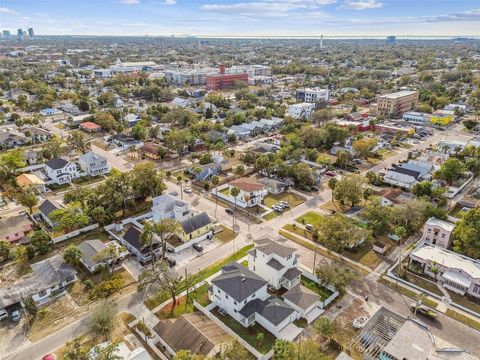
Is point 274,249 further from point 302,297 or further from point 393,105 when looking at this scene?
point 393,105

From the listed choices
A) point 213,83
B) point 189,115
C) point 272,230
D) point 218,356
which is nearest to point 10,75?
point 213,83

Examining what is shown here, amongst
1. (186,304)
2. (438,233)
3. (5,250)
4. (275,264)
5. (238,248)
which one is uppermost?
(275,264)

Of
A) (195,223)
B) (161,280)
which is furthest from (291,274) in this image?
(195,223)

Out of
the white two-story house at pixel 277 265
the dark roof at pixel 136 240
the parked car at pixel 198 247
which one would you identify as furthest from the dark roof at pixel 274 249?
the dark roof at pixel 136 240

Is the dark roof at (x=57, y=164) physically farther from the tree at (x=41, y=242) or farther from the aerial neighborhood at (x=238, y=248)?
the tree at (x=41, y=242)

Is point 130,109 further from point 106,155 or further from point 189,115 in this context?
point 106,155

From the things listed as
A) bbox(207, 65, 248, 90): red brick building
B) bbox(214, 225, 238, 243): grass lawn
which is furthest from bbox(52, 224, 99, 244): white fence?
bbox(207, 65, 248, 90): red brick building

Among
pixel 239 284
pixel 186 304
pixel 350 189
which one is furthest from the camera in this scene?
pixel 350 189
